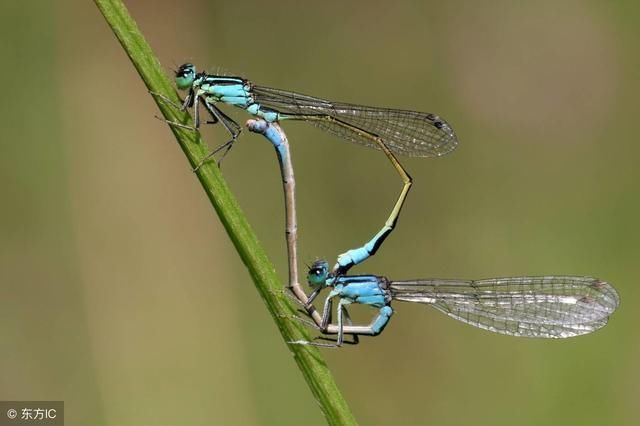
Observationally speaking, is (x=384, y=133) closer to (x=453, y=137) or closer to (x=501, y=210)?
(x=453, y=137)

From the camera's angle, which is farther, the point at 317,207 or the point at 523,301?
the point at 317,207

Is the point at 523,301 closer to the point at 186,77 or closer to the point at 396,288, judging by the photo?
the point at 396,288

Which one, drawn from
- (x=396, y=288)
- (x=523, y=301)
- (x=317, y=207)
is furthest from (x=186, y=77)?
(x=317, y=207)

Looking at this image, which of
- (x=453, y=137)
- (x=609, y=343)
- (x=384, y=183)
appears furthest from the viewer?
(x=384, y=183)

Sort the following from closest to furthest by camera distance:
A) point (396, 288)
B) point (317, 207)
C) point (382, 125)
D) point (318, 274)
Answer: point (318, 274) < point (396, 288) < point (382, 125) < point (317, 207)

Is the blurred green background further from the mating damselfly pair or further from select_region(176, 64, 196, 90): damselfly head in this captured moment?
select_region(176, 64, 196, 90): damselfly head

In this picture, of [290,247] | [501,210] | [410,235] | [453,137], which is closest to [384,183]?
[410,235]
